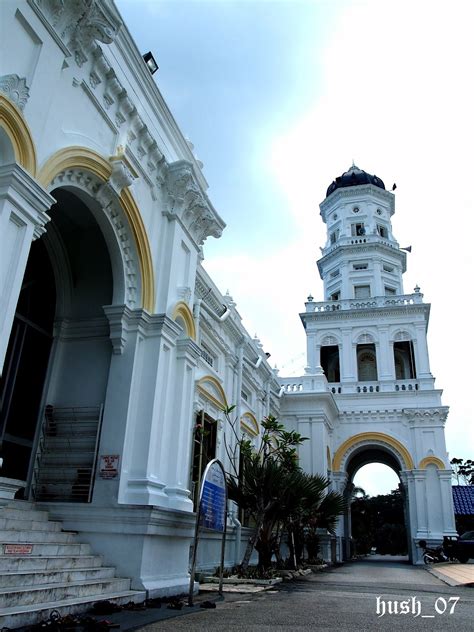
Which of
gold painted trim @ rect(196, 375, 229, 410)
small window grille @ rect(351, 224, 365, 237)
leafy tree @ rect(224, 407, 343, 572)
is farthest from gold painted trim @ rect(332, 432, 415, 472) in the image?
small window grille @ rect(351, 224, 365, 237)

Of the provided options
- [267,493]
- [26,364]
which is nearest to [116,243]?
[26,364]

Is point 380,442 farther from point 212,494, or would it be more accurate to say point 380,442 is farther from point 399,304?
point 212,494

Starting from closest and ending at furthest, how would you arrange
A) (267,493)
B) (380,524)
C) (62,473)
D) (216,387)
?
(62,473) < (267,493) < (216,387) < (380,524)

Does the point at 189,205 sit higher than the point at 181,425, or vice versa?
the point at 189,205

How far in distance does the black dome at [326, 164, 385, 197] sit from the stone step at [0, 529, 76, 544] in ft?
90.2

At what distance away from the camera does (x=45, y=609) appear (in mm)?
4559

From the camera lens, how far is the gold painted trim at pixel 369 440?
23.1 m

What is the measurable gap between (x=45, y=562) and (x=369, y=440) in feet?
65.9

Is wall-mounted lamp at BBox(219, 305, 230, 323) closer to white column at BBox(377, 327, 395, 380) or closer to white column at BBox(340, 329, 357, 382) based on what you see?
white column at BBox(340, 329, 357, 382)

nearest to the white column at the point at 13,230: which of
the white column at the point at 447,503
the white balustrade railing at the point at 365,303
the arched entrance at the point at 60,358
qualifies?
the arched entrance at the point at 60,358

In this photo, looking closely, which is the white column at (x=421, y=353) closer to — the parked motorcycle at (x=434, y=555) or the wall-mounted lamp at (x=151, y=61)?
the parked motorcycle at (x=434, y=555)

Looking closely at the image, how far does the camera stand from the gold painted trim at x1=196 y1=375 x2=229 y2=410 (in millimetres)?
12734

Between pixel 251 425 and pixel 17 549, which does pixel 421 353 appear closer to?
pixel 251 425

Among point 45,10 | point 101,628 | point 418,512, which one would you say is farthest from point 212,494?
point 418,512
